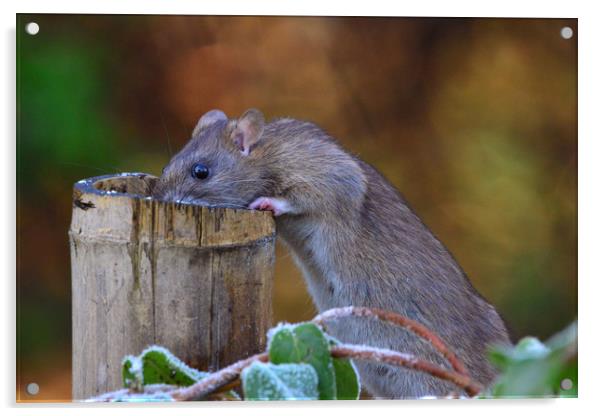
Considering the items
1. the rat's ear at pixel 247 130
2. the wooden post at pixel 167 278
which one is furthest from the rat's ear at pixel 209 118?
the wooden post at pixel 167 278

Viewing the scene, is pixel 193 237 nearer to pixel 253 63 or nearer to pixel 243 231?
pixel 243 231

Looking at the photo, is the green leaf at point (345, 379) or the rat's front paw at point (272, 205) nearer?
the green leaf at point (345, 379)

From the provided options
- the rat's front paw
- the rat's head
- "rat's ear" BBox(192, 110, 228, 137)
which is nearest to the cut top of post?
the rat's front paw

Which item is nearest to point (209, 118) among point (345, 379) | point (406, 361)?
point (345, 379)

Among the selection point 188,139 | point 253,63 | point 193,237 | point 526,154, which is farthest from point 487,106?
point 193,237

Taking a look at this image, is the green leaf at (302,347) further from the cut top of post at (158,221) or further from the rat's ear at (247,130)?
the rat's ear at (247,130)

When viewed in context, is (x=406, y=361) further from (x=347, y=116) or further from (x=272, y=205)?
(x=347, y=116)
